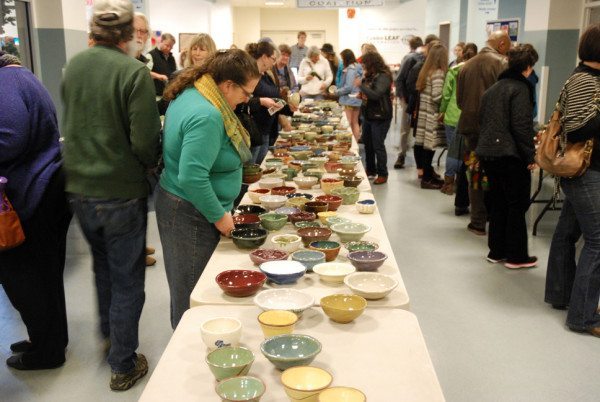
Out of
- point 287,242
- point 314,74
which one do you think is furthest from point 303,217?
point 314,74

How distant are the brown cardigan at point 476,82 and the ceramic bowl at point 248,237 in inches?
115

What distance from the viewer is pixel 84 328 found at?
311 cm

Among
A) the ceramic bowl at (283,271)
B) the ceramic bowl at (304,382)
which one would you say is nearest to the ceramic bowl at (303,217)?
the ceramic bowl at (283,271)

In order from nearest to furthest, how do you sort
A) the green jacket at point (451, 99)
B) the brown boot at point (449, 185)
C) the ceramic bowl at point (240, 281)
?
the ceramic bowl at point (240, 281) < the green jacket at point (451, 99) < the brown boot at point (449, 185)

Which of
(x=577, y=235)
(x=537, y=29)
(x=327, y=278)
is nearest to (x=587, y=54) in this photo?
(x=577, y=235)

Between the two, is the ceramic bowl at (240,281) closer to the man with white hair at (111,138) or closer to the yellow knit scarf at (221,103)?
the yellow knit scarf at (221,103)

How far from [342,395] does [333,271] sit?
692mm

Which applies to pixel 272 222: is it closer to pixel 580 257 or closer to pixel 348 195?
pixel 348 195

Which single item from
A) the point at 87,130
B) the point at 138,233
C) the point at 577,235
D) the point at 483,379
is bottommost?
the point at 483,379

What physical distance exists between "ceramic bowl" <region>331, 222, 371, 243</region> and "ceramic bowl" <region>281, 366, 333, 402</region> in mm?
920

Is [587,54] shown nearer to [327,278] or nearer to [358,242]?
[358,242]

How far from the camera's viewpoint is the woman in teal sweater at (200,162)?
2055mm

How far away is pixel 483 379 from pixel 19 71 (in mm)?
2378

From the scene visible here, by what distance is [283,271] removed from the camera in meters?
1.89
